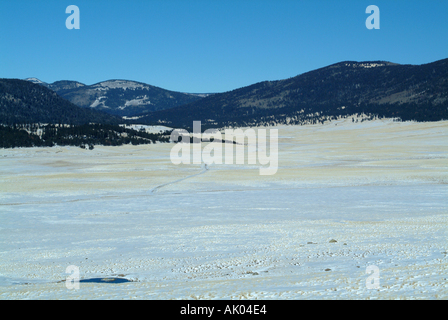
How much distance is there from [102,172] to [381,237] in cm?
3188

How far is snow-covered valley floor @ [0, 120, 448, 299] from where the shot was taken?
973 cm

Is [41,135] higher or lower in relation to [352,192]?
higher

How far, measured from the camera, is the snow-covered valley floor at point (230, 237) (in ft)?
31.9

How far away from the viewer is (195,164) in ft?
161

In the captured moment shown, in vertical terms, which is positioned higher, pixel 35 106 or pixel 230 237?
pixel 35 106

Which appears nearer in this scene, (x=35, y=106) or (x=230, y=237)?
(x=230, y=237)

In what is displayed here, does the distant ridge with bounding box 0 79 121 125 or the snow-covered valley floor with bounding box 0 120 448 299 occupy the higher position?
the distant ridge with bounding box 0 79 121 125

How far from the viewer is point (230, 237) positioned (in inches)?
600

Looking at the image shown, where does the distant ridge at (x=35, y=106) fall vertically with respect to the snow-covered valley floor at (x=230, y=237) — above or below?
above

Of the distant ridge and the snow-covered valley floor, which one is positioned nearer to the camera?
the snow-covered valley floor

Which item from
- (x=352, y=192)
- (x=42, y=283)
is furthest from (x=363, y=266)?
(x=352, y=192)
